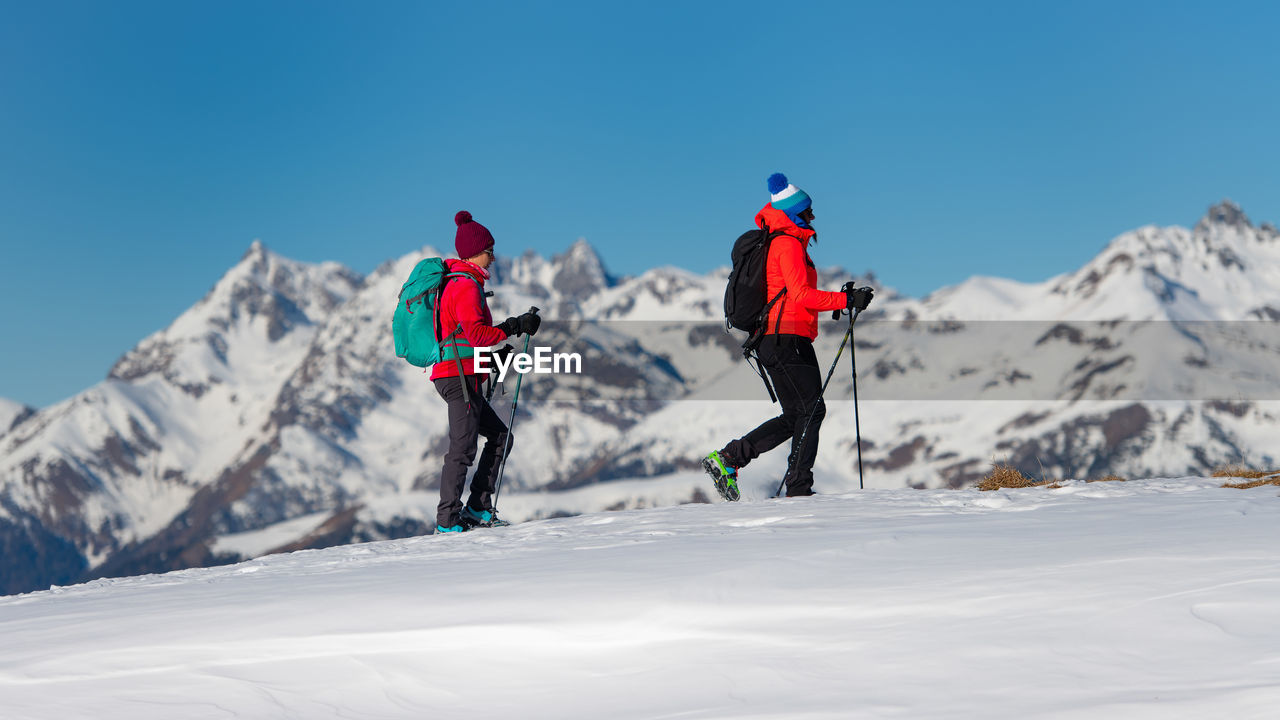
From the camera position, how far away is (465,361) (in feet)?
34.9

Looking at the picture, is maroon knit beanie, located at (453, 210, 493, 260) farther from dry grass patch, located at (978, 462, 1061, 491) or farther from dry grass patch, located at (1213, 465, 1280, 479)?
dry grass patch, located at (1213, 465, 1280, 479)

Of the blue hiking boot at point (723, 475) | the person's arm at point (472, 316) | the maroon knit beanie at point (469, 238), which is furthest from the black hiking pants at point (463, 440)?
the blue hiking boot at point (723, 475)

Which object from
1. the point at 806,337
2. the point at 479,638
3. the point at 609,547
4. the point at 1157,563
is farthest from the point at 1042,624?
the point at 806,337

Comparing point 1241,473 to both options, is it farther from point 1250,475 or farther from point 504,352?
point 504,352

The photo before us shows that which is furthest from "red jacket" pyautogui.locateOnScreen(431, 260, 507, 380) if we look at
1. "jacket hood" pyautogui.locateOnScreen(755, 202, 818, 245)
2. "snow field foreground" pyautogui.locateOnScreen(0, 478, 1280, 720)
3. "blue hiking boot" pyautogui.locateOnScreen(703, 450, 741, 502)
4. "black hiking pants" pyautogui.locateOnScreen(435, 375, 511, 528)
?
"snow field foreground" pyautogui.locateOnScreen(0, 478, 1280, 720)

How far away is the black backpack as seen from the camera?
412 inches

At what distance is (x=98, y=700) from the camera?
16.0 ft

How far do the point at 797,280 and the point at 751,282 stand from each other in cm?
45

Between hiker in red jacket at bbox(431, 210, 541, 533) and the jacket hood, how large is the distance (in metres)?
2.33

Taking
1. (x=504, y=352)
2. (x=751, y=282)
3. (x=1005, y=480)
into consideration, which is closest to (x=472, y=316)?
(x=504, y=352)

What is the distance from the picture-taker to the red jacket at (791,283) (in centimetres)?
1027

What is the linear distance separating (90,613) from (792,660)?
409cm

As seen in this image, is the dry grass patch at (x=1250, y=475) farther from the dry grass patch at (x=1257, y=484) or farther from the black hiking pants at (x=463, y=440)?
the black hiking pants at (x=463, y=440)

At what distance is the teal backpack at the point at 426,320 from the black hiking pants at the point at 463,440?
289 mm
